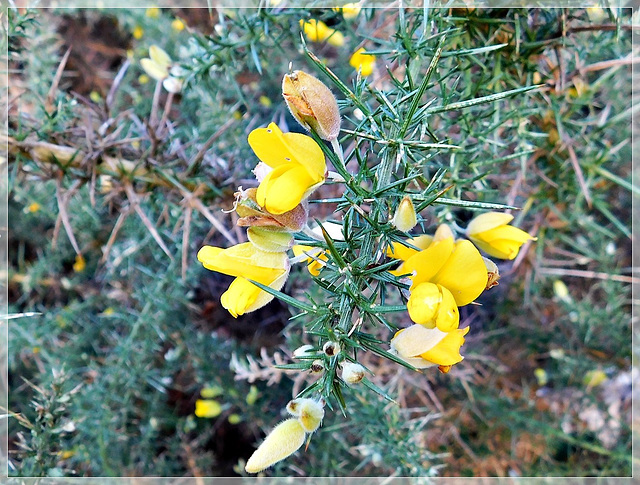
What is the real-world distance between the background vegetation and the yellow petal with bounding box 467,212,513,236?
0.04 meters

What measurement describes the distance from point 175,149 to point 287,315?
1.98ft

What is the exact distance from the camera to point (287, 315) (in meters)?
1.44

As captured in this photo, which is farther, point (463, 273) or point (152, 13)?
point (152, 13)

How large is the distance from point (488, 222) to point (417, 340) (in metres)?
0.25

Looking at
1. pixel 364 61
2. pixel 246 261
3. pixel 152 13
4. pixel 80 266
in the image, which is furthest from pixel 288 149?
pixel 152 13

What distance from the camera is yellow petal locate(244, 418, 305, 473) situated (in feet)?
1.82

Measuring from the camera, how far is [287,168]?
1.80 ft

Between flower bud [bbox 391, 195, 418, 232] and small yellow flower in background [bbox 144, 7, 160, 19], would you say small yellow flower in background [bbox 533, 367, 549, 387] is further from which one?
small yellow flower in background [bbox 144, 7, 160, 19]

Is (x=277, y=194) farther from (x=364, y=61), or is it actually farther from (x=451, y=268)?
(x=364, y=61)

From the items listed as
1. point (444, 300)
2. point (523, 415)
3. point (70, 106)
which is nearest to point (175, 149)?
point (70, 106)

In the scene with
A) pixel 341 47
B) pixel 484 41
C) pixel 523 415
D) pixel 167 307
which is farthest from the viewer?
pixel 341 47

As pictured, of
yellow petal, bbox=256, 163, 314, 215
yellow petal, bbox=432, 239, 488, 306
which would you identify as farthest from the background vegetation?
yellow petal, bbox=256, 163, 314, 215

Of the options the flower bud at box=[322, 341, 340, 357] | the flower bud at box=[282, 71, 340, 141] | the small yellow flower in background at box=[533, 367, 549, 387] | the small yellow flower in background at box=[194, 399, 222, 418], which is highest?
the flower bud at box=[282, 71, 340, 141]

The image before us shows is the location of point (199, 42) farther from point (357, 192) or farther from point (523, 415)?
point (523, 415)
